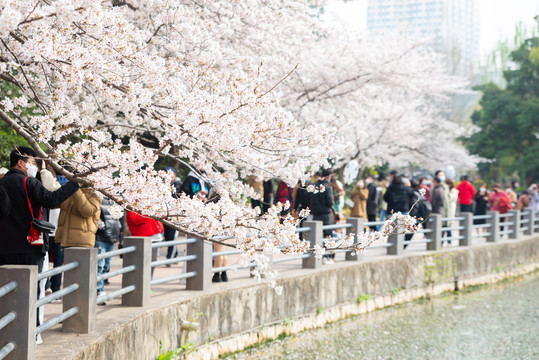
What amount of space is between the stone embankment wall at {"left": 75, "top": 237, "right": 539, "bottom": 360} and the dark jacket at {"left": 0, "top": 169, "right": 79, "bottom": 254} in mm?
1052

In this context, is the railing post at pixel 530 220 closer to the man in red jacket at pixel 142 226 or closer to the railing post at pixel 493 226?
the railing post at pixel 493 226

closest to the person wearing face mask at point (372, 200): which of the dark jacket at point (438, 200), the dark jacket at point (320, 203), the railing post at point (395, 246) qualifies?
the dark jacket at point (438, 200)

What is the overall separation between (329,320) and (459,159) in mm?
26948

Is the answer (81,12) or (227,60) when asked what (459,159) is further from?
(81,12)

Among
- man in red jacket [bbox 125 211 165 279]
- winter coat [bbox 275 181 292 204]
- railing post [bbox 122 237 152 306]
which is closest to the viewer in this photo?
railing post [bbox 122 237 152 306]

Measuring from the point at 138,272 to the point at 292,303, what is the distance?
3154 millimetres

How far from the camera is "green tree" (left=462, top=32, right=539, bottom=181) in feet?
108

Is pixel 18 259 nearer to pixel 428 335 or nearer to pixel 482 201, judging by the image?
pixel 428 335

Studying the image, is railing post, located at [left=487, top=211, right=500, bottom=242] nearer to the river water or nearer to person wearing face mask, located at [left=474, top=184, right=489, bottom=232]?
person wearing face mask, located at [left=474, top=184, right=489, bottom=232]

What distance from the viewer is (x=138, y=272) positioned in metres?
7.45

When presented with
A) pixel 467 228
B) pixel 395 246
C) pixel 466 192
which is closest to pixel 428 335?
pixel 395 246

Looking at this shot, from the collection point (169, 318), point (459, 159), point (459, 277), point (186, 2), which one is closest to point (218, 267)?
point (169, 318)

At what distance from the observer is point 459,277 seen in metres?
15.4

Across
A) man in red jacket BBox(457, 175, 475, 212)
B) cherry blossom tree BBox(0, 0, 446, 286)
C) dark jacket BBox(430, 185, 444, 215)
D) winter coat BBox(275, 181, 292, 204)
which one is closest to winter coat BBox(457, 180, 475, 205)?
man in red jacket BBox(457, 175, 475, 212)
